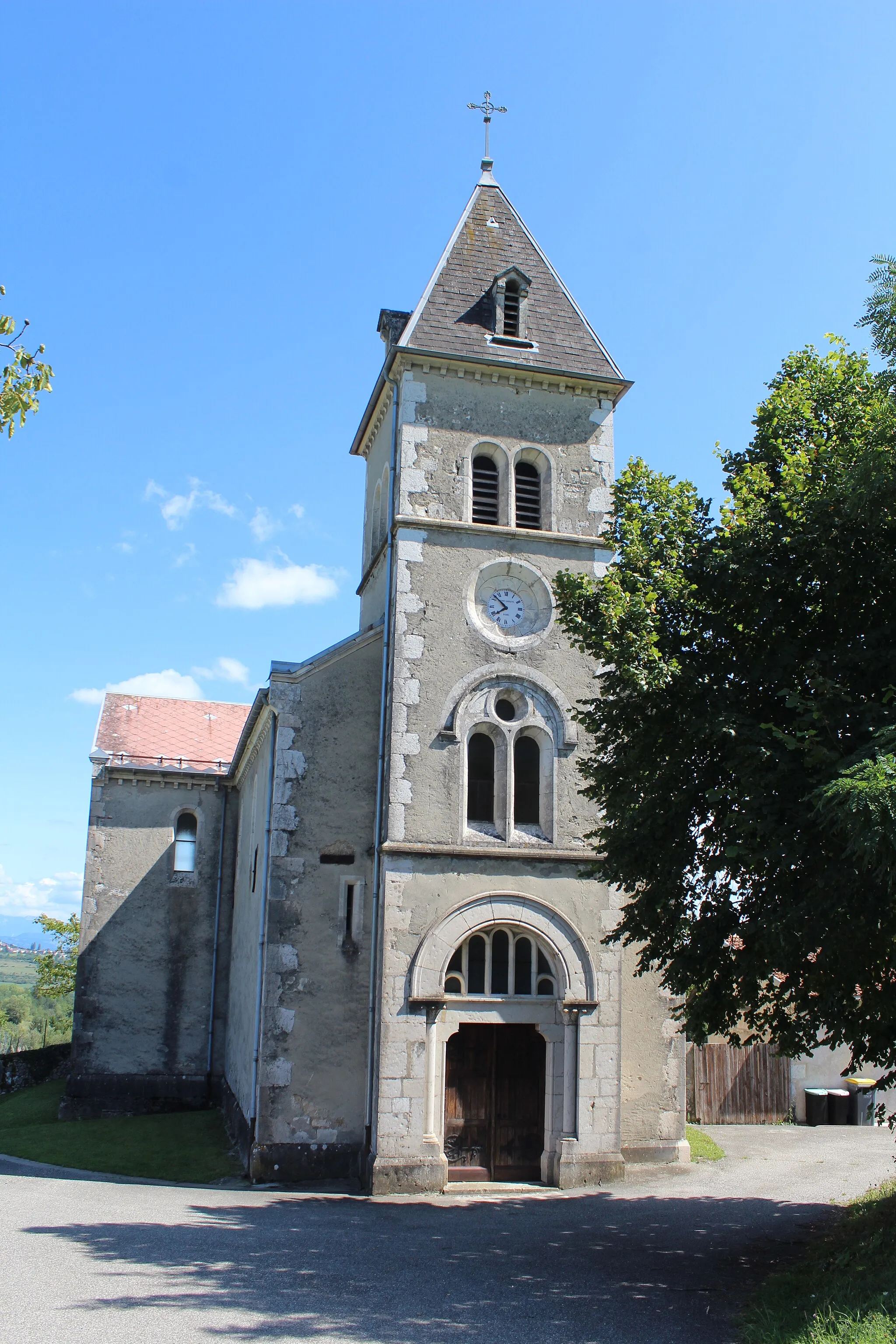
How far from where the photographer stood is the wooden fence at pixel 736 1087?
25500mm

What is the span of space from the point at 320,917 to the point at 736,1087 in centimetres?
1359

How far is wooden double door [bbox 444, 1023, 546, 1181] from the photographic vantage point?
669 inches

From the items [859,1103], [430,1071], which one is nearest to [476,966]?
[430,1071]

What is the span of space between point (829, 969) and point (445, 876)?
748 cm

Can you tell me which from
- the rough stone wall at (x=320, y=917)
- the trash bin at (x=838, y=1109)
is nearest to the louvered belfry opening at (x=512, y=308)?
the rough stone wall at (x=320, y=917)

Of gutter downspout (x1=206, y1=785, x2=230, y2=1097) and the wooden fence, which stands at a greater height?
gutter downspout (x1=206, y1=785, x2=230, y2=1097)

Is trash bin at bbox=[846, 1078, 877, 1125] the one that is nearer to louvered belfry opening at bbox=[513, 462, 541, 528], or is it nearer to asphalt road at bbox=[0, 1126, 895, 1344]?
asphalt road at bbox=[0, 1126, 895, 1344]

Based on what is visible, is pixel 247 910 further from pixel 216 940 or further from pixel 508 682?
pixel 508 682

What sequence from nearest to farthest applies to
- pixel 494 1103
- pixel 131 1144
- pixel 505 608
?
pixel 494 1103
pixel 505 608
pixel 131 1144

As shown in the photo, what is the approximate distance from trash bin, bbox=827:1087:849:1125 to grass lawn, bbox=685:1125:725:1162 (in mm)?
5473

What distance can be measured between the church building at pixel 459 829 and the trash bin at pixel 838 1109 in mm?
9463

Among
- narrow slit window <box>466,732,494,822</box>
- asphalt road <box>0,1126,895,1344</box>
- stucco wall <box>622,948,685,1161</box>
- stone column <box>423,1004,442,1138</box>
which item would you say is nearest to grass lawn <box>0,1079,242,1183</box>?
asphalt road <box>0,1126,895,1344</box>

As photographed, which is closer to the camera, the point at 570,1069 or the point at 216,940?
the point at 570,1069

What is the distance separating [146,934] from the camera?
26.4 metres
